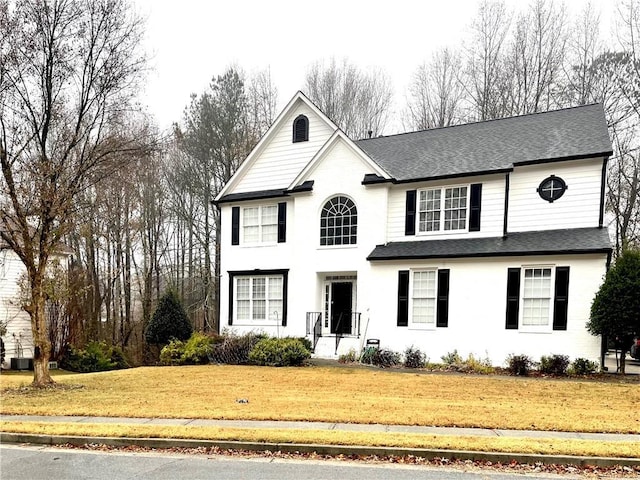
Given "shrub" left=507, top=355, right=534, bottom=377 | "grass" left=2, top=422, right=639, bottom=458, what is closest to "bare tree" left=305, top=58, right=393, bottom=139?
"shrub" left=507, top=355, right=534, bottom=377

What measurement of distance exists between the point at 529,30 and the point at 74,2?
24880 millimetres

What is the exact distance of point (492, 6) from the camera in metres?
27.3

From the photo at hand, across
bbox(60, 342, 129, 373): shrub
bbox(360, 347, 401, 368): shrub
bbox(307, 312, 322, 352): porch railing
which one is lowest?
bbox(60, 342, 129, 373): shrub

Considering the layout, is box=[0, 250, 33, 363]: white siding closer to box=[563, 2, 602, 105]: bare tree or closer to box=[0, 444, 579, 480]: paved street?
box=[0, 444, 579, 480]: paved street

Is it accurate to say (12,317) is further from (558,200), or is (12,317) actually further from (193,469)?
(558,200)

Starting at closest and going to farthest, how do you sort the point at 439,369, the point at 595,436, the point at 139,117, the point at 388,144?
the point at 595,436 → the point at 439,369 → the point at 388,144 → the point at 139,117

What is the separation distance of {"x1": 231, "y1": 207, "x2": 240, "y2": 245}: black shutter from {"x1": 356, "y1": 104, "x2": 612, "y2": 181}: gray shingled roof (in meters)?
6.67

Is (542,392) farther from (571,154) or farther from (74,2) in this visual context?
(74,2)

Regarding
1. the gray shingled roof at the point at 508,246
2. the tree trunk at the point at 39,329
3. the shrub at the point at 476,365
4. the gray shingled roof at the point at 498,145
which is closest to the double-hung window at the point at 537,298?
the gray shingled roof at the point at 508,246

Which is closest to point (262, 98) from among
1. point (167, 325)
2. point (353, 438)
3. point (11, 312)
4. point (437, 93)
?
point (437, 93)

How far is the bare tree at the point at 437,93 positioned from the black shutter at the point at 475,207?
14221mm

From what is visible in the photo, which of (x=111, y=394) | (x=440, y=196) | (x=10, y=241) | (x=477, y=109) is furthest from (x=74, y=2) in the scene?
(x=477, y=109)

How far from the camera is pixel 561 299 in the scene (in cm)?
1377

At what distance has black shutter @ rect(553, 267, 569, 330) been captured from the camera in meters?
13.7
